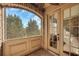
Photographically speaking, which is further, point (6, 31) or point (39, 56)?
point (39, 56)

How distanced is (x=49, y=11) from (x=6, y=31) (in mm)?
585

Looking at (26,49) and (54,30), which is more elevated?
(54,30)

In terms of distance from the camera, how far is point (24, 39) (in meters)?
1.63

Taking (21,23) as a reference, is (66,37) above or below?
below

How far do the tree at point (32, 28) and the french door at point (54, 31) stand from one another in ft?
0.54

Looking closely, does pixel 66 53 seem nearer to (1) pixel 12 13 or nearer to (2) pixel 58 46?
(2) pixel 58 46

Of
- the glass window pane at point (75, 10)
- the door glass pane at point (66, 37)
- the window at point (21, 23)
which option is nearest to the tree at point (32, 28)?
the window at point (21, 23)

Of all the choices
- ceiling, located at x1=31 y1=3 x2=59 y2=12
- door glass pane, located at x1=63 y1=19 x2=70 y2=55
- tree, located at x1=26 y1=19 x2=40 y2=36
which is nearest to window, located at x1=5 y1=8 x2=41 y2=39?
tree, located at x1=26 y1=19 x2=40 y2=36

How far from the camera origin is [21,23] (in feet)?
5.34

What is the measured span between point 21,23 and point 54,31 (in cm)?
43

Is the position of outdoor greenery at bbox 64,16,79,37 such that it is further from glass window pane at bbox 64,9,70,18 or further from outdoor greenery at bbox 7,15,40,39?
outdoor greenery at bbox 7,15,40,39

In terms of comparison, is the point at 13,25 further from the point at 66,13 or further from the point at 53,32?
the point at 66,13

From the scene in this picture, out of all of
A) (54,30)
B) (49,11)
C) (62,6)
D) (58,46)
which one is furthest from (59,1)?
(58,46)

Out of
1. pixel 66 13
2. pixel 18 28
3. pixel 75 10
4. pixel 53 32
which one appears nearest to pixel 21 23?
pixel 18 28
